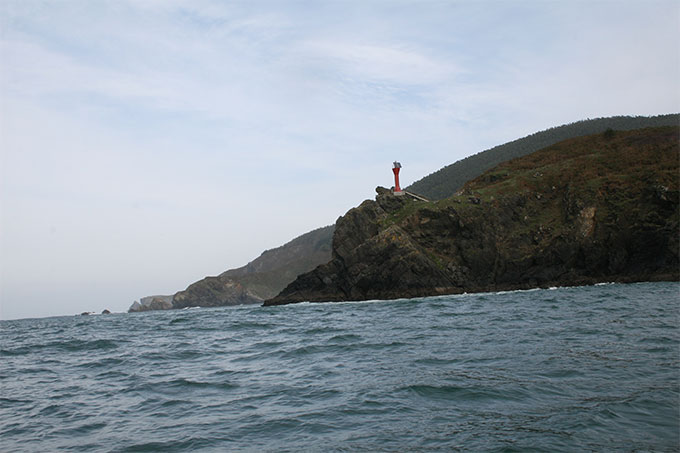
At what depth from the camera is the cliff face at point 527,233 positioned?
60.7m

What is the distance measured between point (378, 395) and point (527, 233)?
6285 centimetres

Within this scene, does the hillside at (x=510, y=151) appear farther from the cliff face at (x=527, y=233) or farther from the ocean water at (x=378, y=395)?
the ocean water at (x=378, y=395)

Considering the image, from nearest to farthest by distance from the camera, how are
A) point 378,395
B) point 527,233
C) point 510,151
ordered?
point 378,395
point 527,233
point 510,151

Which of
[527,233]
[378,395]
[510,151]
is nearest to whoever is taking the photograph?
[378,395]

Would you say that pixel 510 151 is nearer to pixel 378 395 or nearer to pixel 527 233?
Result: pixel 527 233

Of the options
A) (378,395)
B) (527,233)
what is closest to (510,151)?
(527,233)

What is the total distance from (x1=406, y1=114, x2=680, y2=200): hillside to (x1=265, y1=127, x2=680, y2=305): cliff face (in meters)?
69.0

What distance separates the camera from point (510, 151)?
162875mm

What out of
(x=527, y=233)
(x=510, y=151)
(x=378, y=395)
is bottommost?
(x=378, y=395)

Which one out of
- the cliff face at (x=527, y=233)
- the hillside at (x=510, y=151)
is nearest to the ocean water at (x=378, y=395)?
the cliff face at (x=527, y=233)

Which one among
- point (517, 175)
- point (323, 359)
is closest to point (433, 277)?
point (517, 175)

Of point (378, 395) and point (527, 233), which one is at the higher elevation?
point (527, 233)

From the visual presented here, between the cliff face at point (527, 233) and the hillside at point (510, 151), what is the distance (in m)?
69.0

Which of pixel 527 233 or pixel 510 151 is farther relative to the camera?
pixel 510 151
